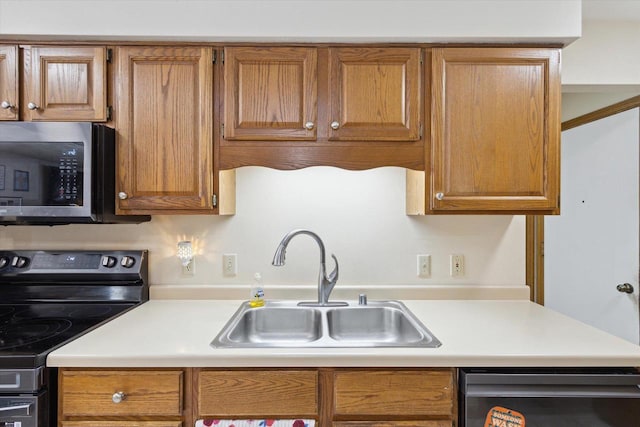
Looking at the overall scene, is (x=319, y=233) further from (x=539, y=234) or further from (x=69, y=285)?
(x=539, y=234)

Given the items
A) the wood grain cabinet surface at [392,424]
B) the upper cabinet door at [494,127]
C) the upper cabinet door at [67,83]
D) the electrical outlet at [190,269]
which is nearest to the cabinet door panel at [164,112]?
the upper cabinet door at [67,83]

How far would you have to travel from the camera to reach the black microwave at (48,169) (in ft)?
4.74

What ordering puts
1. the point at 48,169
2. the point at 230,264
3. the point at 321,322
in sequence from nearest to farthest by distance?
the point at 48,169 < the point at 321,322 < the point at 230,264

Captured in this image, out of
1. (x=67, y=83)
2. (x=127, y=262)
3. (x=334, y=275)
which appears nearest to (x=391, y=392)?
(x=334, y=275)

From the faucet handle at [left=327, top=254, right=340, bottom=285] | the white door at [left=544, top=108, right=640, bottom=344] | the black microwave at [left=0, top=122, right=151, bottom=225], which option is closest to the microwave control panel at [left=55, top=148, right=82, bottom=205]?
the black microwave at [left=0, top=122, right=151, bottom=225]

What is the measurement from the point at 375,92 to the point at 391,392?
112 centimetres

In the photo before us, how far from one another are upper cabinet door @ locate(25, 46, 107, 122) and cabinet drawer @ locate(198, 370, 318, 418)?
1.14m

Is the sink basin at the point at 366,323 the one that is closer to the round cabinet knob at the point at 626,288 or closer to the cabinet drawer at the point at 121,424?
the cabinet drawer at the point at 121,424

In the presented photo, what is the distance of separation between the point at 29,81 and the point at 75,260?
803 millimetres

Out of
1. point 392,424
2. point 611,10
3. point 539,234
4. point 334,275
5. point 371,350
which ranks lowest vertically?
point 392,424

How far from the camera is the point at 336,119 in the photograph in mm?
1550

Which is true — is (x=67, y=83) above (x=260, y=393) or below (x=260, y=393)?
above

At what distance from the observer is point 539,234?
318cm

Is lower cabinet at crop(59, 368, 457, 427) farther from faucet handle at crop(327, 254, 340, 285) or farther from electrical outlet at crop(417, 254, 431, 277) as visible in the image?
electrical outlet at crop(417, 254, 431, 277)
